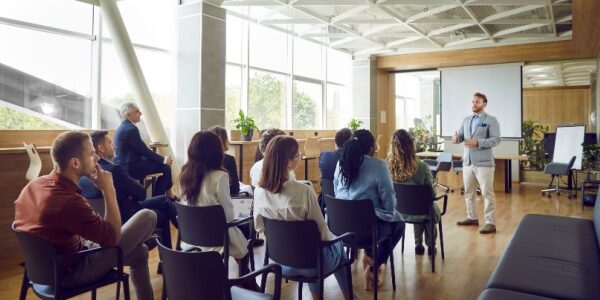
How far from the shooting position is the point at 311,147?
25.7ft

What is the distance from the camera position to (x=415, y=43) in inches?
393

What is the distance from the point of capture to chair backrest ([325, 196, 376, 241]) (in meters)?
2.80

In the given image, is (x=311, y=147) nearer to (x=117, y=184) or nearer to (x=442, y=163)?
(x=442, y=163)

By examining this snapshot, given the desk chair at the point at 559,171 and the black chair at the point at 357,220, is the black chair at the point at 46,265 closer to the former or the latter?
the black chair at the point at 357,220

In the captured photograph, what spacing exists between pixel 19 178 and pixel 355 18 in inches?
245

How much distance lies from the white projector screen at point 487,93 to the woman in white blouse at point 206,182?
8.06 m

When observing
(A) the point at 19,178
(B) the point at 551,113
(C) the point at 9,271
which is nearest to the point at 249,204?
(C) the point at 9,271

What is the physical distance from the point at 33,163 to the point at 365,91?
825cm

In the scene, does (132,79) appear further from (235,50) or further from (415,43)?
(415,43)

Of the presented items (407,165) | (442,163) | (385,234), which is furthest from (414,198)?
(442,163)

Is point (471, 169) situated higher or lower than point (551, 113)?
lower

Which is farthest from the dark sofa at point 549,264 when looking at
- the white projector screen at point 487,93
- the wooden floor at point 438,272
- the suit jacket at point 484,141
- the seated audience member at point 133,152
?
the white projector screen at point 487,93

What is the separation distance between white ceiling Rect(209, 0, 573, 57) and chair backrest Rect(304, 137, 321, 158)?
86.2 inches

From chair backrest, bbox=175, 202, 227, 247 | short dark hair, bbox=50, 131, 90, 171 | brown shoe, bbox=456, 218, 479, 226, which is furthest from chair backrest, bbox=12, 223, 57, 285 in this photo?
brown shoe, bbox=456, 218, 479, 226
